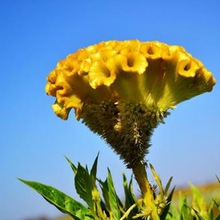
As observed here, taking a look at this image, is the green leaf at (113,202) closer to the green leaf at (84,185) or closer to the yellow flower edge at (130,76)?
the green leaf at (84,185)

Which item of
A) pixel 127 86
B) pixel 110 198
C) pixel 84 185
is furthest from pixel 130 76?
pixel 110 198

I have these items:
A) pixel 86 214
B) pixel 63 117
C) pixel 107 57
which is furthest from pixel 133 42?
pixel 86 214

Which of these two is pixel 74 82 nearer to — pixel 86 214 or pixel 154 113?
pixel 154 113

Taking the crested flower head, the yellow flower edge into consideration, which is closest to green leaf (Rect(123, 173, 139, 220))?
the crested flower head

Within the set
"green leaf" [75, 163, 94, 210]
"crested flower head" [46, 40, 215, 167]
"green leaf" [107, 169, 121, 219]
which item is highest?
"crested flower head" [46, 40, 215, 167]

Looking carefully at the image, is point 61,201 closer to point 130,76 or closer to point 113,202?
point 113,202

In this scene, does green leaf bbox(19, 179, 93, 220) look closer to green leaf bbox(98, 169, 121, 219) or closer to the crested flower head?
green leaf bbox(98, 169, 121, 219)

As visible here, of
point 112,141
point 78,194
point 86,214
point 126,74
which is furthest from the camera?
point 86,214
